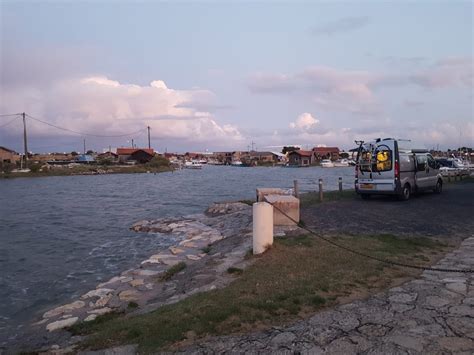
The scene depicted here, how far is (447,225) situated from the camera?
38.8ft

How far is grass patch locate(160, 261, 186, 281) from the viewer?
10.2 meters

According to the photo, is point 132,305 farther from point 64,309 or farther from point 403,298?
point 403,298

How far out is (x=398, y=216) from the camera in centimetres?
1340

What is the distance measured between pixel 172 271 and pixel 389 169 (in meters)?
10.5

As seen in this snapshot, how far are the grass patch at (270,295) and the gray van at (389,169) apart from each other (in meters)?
8.43

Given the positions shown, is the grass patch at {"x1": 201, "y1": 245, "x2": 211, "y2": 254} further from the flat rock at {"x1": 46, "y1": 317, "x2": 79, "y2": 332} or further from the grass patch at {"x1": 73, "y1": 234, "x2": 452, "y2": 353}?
the flat rock at {"x1": 46, "y1": 317, "x2": 79, "y2": 332}

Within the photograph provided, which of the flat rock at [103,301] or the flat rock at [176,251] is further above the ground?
A: the flat rock at [176,251]

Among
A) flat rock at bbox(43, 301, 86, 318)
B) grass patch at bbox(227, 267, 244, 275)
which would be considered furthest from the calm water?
grass patch at bbox(227, 267, 244, 275)

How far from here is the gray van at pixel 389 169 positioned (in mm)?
16812

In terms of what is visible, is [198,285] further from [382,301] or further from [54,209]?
[54,209]

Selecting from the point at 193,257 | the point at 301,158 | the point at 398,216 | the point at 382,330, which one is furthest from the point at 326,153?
the point at 382,330

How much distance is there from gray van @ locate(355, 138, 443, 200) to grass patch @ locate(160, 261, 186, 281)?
9861mm

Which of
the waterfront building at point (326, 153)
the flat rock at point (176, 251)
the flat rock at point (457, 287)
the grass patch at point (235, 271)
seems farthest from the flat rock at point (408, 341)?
the waterfront building at point (326, 153)

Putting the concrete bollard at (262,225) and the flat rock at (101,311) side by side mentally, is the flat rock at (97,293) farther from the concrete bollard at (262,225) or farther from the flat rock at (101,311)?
the concrete bollard at (262,225)
